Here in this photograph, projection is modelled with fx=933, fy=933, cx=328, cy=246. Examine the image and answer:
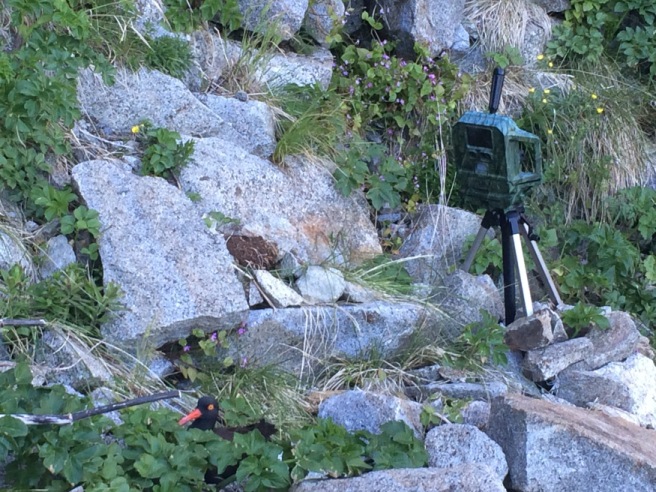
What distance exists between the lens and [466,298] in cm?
511

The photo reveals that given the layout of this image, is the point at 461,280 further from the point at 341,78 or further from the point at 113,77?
the point at 113,77

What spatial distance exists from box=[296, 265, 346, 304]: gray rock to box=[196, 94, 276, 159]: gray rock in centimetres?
98

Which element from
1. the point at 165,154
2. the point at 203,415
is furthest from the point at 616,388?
the point at 165,154

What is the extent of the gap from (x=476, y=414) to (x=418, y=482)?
100 centimetres

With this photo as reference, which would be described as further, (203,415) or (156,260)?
(156,260)

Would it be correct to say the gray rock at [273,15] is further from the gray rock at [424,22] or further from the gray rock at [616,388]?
the gray rock at [616,388]

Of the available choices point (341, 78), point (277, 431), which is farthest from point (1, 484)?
point (341, 78)

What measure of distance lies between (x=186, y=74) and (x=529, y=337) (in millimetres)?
2566

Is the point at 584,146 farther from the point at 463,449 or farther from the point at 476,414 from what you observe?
the point at 463,449

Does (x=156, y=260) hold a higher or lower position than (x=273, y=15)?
lower

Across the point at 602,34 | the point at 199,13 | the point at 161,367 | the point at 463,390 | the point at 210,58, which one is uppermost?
the point at 602,34

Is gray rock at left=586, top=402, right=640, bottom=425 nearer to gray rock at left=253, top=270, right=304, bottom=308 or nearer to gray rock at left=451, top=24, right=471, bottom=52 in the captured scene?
gray rock at left=253, top=270, right=304, bottom=308

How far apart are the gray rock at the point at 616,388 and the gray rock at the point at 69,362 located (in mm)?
2272

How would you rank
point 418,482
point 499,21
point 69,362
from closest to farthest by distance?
point 418,482 → point 69,362 → point 499,21
